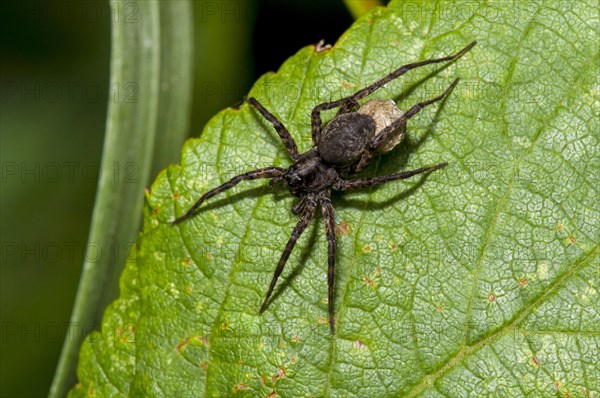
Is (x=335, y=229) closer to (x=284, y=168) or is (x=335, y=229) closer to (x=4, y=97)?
(x=284, y=168)

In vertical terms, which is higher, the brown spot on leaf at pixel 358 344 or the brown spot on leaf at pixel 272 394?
the brown spot on leaf at pixel 358 344

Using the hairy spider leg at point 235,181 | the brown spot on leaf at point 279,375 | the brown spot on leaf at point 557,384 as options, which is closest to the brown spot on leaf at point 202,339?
the brown spot on leaf at point 279,375

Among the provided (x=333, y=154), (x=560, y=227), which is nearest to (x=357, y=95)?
(x=333, y=154)

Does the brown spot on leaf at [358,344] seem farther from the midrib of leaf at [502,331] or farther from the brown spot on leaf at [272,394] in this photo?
the brown spot on leaf at [272,394]

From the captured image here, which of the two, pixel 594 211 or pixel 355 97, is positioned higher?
pixel 355 97

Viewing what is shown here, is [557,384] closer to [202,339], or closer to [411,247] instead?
[411,247]

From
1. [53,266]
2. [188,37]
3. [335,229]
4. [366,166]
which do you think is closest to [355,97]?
[366,166]

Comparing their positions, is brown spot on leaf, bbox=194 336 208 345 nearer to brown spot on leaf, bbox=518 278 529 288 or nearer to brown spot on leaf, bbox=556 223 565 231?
brown spot on leaf, bbox=518 278 529 288
